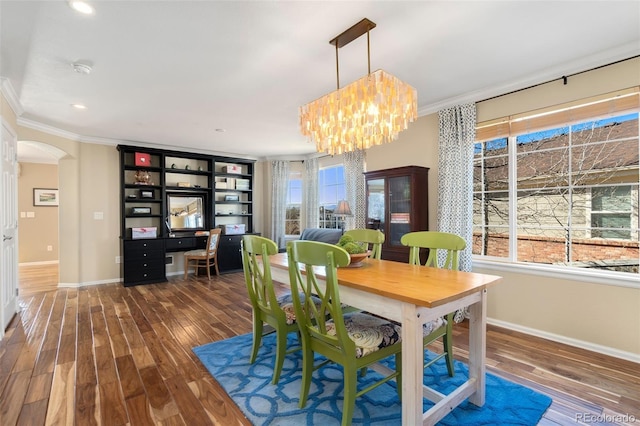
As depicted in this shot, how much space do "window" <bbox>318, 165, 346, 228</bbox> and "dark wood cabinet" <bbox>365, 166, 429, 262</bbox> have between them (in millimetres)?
1995

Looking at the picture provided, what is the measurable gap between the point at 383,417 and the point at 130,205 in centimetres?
550

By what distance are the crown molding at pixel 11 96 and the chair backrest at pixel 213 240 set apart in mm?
2950

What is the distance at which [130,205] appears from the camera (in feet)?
18.3

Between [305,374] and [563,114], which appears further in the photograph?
[563,114]

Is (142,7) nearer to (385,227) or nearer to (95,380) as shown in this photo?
(95,380)

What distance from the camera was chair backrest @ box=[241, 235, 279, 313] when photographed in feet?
6.89

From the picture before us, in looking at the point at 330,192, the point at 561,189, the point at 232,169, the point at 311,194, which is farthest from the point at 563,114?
the point at 232,169

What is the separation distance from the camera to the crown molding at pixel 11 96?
2.92m

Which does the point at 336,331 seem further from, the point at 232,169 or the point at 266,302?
the point at 232,169

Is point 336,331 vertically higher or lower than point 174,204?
lower

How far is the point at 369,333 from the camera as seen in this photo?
71.1 inches

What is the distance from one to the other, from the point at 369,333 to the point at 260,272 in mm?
895

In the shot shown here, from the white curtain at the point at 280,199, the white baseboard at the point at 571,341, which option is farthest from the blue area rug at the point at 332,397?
the white curtain at the point at 280,199

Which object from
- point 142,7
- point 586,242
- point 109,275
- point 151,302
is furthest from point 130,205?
point 586,242
